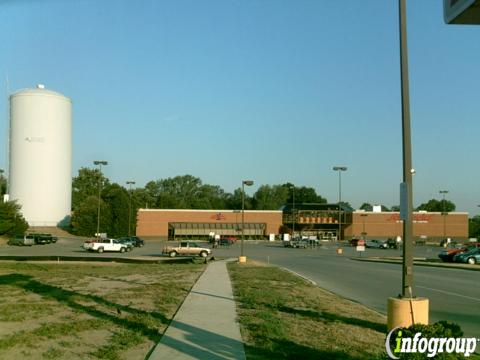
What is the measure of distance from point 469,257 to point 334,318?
Result: 3791 centimetres

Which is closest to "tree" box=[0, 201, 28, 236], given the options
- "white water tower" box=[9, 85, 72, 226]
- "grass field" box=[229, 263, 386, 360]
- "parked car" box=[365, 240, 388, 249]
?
"white water tower" box=[9, 85, 72, 226]

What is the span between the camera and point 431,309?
15.9m

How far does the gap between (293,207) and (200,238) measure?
19615 mm

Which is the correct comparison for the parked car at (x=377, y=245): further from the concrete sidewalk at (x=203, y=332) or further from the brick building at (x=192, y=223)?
Answer: the concrete sidewalk at (x=203, y=332)

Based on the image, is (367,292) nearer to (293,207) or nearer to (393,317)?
(393,317)

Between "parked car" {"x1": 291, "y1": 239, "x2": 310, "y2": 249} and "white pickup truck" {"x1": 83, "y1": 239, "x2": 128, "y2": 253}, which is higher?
"white pickup truck" {"x1": 83, "y1": 239, "x2": 128, "y2": 253}

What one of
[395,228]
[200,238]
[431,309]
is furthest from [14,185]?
[431,309]

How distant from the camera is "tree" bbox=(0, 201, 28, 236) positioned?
281 feet

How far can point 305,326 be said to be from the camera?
11.7 meters

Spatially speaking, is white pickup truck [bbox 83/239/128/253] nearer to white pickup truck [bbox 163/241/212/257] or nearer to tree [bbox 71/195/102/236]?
white pickup truck [bbox 163/241/212/257]

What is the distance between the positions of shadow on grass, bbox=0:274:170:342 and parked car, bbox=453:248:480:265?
36288 millimetres

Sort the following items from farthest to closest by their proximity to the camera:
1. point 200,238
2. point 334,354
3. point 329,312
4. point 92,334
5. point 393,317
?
1. point 200,238
2. point 329,312
3. point 92,334
4. point 393,317
5. point 334,354

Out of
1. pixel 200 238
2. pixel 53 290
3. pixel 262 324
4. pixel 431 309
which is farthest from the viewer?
pixel 200 238

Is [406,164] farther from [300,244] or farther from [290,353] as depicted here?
[300,244]
